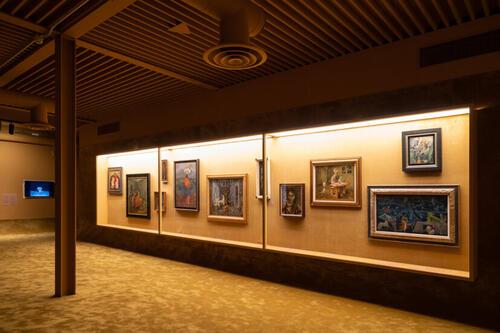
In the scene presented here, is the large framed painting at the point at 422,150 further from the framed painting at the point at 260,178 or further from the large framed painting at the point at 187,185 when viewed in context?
the large framed painting at the point at 187,185

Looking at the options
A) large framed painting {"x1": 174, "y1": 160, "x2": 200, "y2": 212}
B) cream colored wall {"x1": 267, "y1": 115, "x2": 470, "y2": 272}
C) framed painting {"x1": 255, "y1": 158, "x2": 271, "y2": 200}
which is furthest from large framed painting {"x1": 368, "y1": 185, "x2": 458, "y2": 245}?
large framed painting {"x1": 174, "y1": 160, "x2": 200, "y2": 212}

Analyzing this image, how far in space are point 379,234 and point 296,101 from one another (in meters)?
2.49

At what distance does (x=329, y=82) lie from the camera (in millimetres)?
6043

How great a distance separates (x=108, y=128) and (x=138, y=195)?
85.5 inches

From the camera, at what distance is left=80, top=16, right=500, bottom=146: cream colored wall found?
479 cm

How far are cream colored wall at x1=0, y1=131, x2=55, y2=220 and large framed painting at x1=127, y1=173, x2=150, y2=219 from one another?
5881mm

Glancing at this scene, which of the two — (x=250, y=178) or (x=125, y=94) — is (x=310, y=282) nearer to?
(x=250, y=178)

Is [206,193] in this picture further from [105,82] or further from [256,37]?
[256,37]

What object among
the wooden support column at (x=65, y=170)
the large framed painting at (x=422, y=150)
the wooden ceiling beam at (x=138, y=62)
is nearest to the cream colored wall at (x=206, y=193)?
the wooden ceiling beam at (x=138, y=62)

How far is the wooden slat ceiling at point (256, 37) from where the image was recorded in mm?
4566

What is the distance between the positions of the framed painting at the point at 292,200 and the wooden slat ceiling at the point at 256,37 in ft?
6.85

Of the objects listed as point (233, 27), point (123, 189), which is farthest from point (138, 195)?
point (233, 27)

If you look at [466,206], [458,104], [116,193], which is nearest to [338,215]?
[466,206]

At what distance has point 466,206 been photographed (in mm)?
5000
